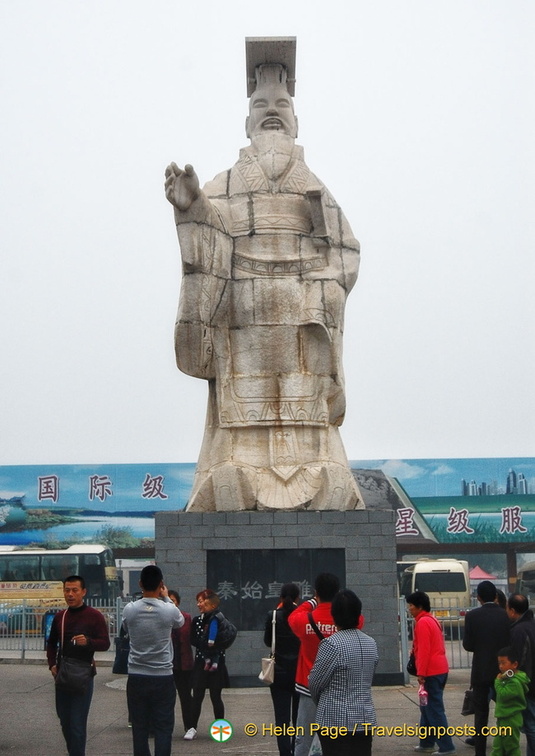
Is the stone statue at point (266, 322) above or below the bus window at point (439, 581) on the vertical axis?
above

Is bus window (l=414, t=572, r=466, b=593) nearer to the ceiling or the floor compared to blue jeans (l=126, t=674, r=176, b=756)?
nearer to the ceiling

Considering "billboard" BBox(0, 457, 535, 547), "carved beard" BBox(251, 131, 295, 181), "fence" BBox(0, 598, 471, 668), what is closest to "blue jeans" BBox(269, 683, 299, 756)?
"fence" BBox(0, 598, 471, 668)

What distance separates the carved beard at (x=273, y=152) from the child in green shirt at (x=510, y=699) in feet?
27.8

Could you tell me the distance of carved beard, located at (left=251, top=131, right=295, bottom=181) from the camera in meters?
13.2

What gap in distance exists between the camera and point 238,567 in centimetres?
1178

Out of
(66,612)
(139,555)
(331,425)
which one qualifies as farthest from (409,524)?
(66,612)

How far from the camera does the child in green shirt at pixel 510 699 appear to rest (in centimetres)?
627

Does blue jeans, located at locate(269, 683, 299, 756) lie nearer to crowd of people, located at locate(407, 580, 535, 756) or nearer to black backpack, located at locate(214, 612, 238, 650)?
black backpack, located at locate(214, 612, 238, 650)

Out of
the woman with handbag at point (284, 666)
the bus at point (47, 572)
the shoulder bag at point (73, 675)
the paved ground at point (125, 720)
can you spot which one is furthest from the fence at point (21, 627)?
the shoulder bag at point (73, 675)

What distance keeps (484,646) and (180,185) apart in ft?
23.6

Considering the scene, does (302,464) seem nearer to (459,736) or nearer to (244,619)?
(244,619)

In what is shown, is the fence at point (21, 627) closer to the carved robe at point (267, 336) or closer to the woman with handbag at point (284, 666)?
the carved robe at point (267, 336)

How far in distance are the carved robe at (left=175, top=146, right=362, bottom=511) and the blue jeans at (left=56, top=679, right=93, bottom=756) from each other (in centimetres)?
585

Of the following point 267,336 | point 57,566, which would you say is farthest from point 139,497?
point 267,336
